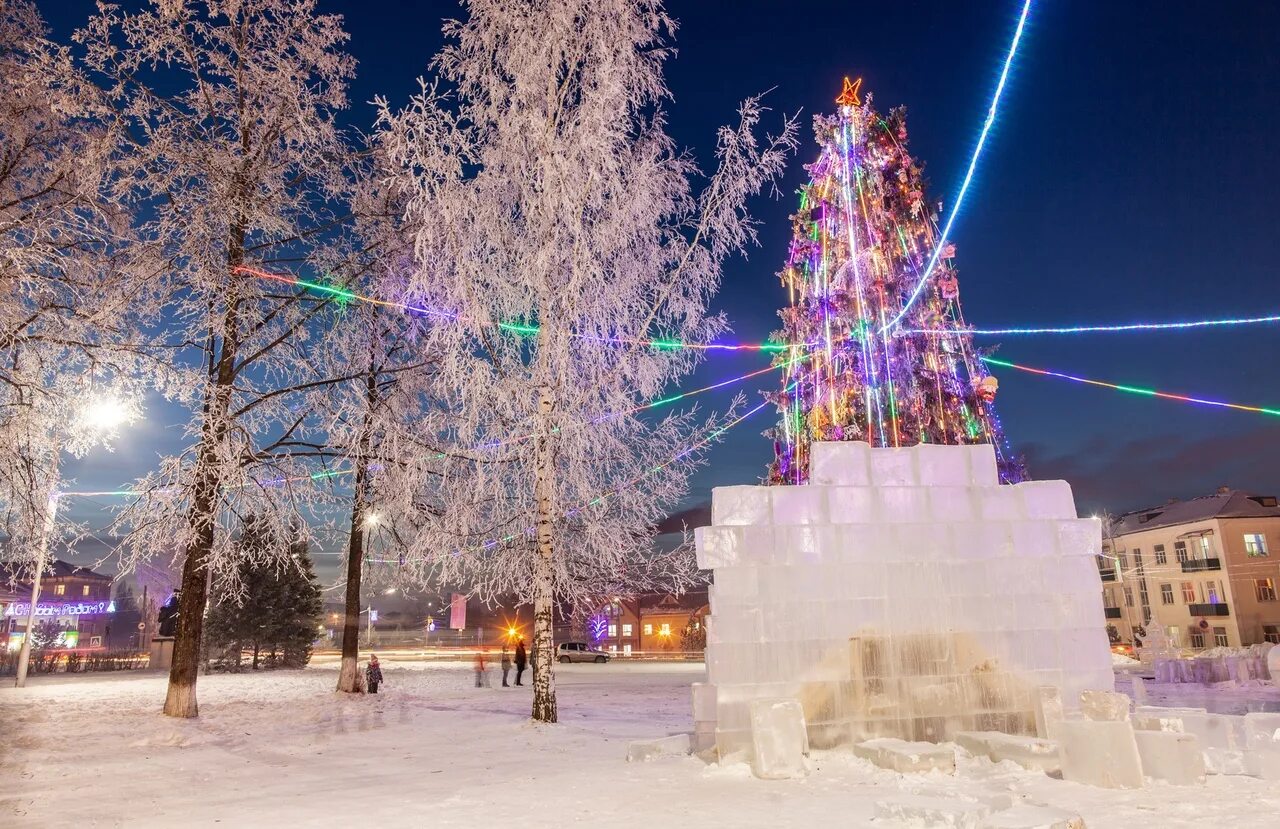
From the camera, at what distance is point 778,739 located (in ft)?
24.5

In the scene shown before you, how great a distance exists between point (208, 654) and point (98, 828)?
102 feet

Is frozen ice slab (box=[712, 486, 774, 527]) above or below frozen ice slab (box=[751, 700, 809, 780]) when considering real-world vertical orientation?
above

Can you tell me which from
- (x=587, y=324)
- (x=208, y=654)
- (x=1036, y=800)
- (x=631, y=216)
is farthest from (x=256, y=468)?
(x=208, y=654)

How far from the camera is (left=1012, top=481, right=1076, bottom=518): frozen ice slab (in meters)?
9.18

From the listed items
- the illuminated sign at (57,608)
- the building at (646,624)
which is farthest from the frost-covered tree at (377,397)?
the building at (646,624)

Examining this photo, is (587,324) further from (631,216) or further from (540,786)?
(540,786)

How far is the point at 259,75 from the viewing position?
44.6 ft

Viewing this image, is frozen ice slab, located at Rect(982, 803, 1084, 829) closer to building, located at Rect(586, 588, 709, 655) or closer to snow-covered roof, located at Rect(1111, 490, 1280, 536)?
snow-covered roof, located at Rect(1111, 490, 1280, 536)

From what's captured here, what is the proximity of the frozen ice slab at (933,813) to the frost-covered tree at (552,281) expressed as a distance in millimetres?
6446

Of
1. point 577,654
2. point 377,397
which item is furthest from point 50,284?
point 577,654

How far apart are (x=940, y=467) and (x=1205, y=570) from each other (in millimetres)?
54036

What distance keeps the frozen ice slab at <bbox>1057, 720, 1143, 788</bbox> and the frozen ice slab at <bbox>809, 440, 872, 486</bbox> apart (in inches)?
131

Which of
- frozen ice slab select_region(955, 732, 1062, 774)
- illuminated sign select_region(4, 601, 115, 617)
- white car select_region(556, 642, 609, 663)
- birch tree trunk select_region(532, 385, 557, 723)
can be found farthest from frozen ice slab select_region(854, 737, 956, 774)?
illuminated sign select_region(4, 601, 115, 617)

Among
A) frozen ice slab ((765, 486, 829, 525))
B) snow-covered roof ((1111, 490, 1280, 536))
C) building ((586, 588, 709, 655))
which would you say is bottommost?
building ((586, 588, 709, 655))
